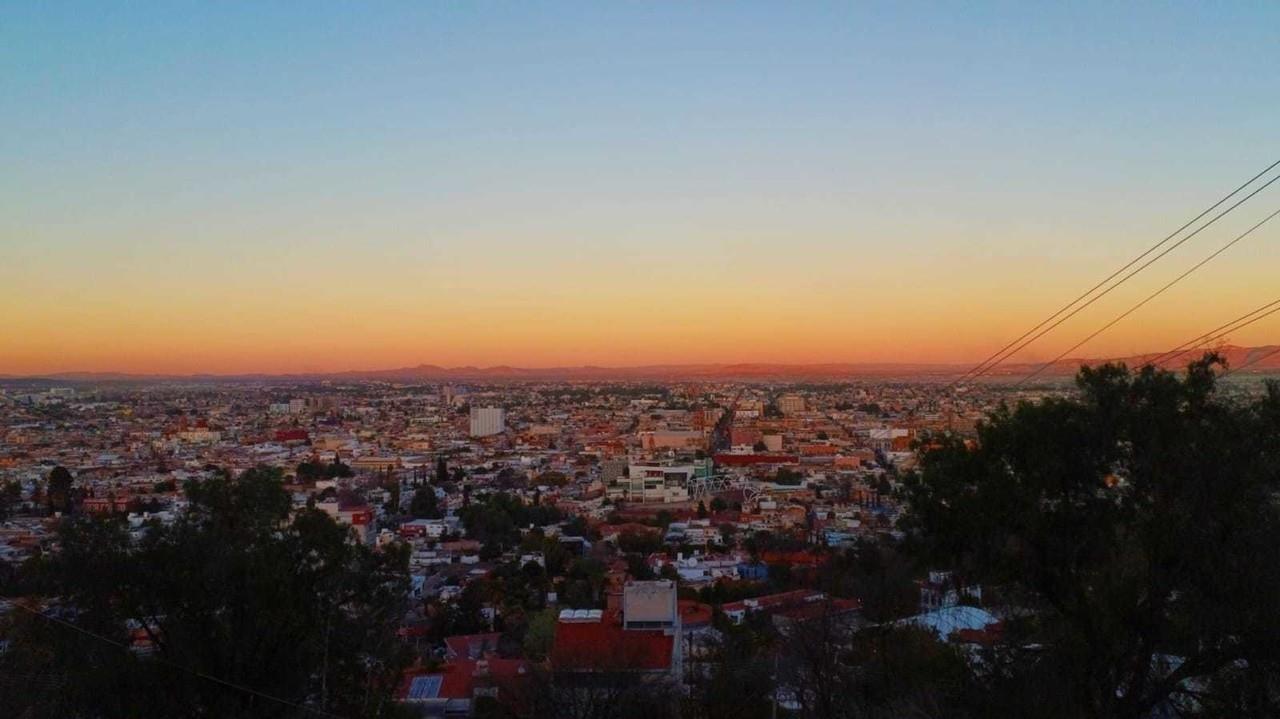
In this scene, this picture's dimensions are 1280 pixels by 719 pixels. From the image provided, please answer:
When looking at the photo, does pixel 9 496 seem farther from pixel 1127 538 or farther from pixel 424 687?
pixel 1127 538

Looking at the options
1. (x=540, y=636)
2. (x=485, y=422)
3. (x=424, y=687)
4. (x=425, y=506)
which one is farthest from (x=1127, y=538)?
(x=485, y=422)

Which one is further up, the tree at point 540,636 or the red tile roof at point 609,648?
the red tile roof at point 609,648

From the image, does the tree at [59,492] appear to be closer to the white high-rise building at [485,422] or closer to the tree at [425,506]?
the tree at [425,506]

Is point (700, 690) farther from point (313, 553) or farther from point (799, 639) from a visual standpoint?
point (313, 553)

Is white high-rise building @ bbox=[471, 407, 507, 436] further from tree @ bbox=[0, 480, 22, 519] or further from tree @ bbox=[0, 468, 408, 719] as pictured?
tree @ bbox=[0, 468, 408, 719]

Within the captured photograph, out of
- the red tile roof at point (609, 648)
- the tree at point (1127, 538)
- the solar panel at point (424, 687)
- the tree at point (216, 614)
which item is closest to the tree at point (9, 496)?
the solar panel at point (424, 687)

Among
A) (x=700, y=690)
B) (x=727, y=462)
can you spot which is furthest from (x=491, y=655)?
(x=727, y=462)
